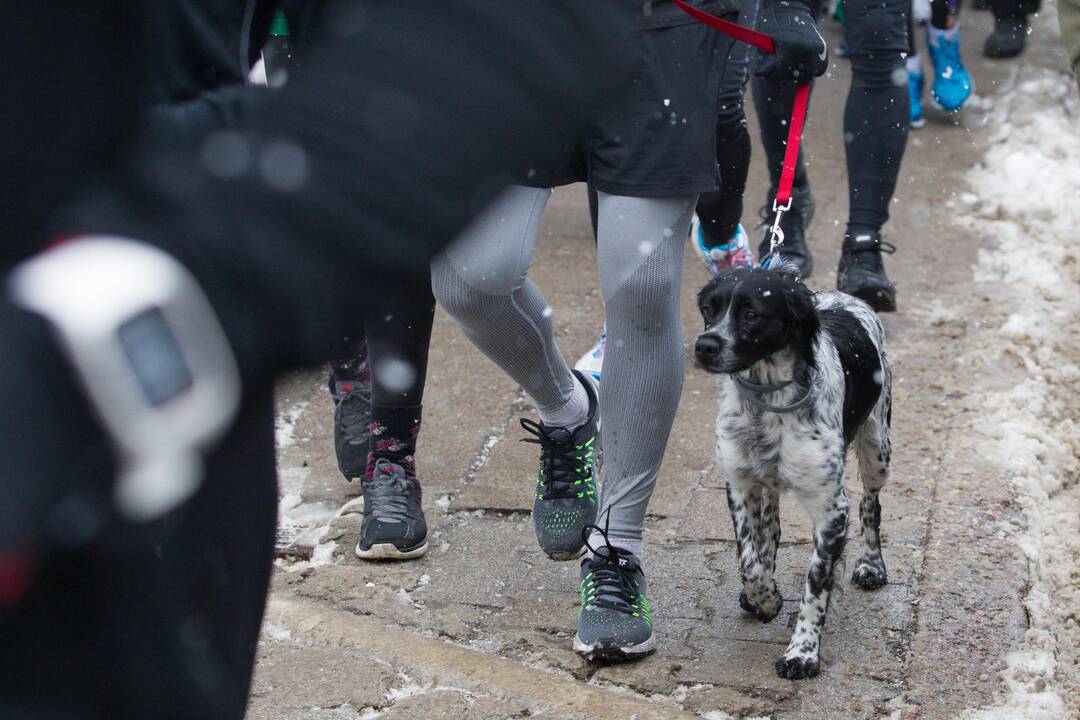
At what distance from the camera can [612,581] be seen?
3.28 m

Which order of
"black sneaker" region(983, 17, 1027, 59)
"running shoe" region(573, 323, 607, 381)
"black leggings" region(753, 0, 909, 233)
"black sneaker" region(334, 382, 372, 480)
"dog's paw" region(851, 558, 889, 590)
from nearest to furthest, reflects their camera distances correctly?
"dog's paw" region(851, 558, 889, 590)
"black sneaker" region(334, 382, 372, 480)
"running shoe" region(573, 323, 607, 381)
"black leggings" region(753, 0, 909, 233)
"black sneaker" region(983, 17, 1027, 59)

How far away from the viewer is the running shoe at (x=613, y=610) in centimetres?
318

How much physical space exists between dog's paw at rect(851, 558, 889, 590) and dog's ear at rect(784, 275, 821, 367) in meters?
0.65

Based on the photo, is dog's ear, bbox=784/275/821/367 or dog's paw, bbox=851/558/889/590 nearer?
dog's ear, bbox=784/275/821/367

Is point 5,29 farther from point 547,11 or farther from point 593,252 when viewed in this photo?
point 593,252

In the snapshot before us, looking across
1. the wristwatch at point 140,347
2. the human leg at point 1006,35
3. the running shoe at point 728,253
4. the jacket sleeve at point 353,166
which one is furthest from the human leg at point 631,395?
the human leg at point 1006,35

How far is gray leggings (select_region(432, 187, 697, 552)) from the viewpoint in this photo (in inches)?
123

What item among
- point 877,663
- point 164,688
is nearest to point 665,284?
point 877,663

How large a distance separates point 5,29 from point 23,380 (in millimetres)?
401

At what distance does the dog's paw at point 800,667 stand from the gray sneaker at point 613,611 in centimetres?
32

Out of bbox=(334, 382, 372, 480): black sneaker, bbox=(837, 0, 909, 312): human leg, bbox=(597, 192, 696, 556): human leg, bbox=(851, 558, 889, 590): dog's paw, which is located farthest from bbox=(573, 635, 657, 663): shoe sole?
bbox=(837, 0, 909, 312): human leg

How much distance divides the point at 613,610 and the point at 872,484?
0.92 meters

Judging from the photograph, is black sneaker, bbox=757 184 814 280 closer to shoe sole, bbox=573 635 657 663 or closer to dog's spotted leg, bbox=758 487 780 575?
dog's spotted leg, bbox=758 487 780 575

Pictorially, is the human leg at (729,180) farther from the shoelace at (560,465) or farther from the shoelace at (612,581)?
the shoelace at (612,581)
